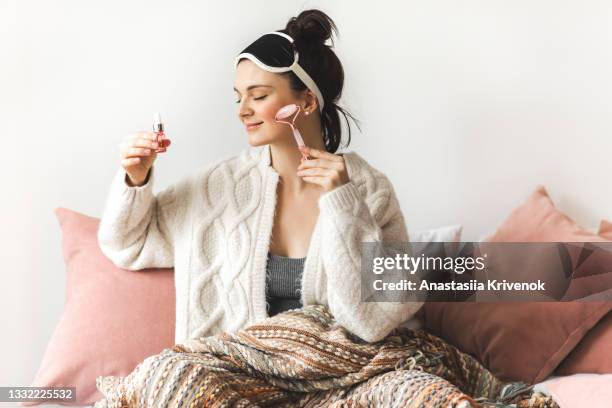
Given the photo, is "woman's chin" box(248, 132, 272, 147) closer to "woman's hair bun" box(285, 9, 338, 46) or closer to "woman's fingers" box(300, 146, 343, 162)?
"woman's fingers" box(300, 146, 343, 162)

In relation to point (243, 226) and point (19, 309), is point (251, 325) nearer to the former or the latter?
point (243, 226)

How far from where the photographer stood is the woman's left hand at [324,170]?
1.81 meters

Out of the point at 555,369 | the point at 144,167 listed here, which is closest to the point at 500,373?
the point at 555,369

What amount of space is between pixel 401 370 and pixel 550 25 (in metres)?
1.14

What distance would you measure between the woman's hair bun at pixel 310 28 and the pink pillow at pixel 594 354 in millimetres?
870

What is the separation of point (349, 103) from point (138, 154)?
29.2 inches

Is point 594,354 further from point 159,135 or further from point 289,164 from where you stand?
point 159,135

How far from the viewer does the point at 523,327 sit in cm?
207

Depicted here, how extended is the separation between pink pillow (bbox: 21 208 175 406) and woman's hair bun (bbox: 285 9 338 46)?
2.03 feet

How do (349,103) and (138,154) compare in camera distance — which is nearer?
(138,154)

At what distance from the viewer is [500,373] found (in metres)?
2.06

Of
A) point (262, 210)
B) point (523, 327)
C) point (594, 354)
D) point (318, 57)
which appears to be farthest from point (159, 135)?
point (594, 354)

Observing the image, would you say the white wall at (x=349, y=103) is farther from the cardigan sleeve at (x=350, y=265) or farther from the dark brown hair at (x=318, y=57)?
Answer: the cardigan sleeve at (x=350, y=265)

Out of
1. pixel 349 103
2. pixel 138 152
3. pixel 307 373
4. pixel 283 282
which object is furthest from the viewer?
pixel 349 103
